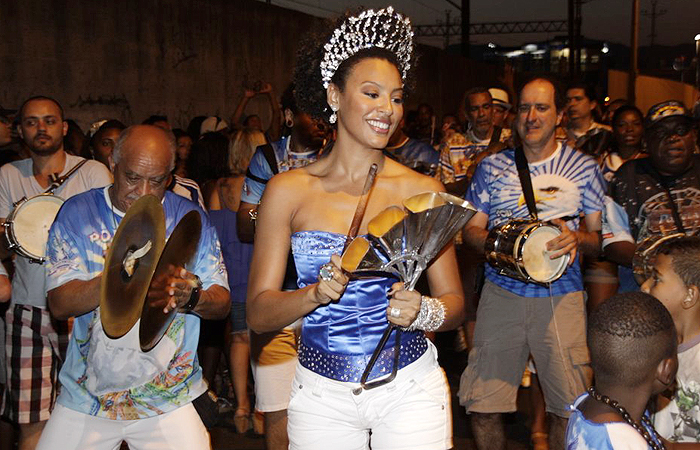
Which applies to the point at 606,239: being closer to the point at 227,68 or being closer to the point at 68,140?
the point at 68,140

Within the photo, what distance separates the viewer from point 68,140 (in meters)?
9.34

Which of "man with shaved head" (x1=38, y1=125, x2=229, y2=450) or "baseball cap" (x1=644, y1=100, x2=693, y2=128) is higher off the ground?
"baseball cap" (x1=644, y1=100, x2=693, y2=128)

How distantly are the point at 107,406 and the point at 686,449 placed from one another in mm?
2525

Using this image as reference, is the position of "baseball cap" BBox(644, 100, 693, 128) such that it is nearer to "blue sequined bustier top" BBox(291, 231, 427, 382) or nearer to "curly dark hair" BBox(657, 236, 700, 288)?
"curly dark hair" BBox(657, 236, 700, 288)

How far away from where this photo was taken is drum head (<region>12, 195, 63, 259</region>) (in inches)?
217

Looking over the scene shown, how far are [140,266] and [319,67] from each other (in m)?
1.19

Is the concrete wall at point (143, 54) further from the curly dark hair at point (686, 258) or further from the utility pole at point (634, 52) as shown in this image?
the utility pole at point (634, 52)

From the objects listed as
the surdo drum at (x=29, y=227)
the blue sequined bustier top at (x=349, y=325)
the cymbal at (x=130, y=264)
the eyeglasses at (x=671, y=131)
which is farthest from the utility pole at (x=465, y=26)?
the blue sequined bustier top at (x=349, y=325)

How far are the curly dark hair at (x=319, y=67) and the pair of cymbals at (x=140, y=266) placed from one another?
74 cm

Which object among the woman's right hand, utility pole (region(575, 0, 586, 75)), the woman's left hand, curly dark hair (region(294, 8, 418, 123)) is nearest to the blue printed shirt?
curly dark hair (region(294, 8, 418, 123))

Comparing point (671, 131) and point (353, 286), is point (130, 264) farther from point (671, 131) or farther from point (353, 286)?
point (671, 131)

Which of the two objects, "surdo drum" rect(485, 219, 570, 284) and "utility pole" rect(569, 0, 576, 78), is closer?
"surdo drum" rect(485, 219, 570, 284)

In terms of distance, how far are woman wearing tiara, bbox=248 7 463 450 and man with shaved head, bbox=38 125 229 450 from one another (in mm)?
600

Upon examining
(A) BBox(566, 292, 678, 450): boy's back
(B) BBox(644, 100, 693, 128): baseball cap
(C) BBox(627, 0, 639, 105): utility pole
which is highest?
(C) BBox(627, 0, 639, 105): utility pole
